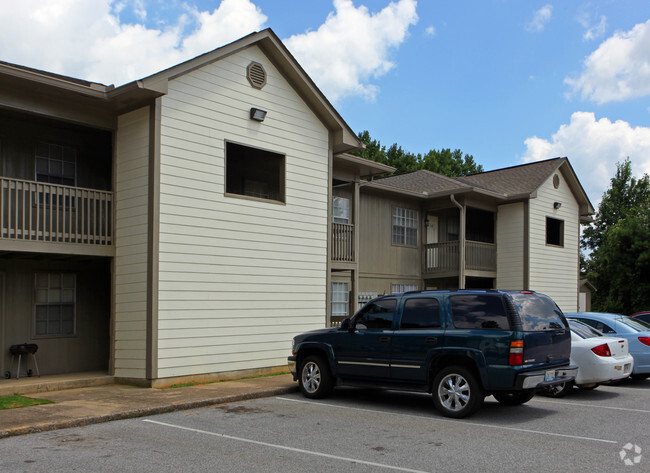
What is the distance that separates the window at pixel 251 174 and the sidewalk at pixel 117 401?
5909mm

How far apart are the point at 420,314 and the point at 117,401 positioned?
5.21 metres

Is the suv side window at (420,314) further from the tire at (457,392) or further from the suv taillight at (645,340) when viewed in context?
the suv taillight at (645,340)

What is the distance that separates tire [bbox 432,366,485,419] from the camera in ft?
30.1

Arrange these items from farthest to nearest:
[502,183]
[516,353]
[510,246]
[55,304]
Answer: [502,183], [510,246], [55,304], [516,353]

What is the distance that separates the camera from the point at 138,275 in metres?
12.6

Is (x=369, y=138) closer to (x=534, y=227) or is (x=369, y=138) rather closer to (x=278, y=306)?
(x=534, y=227)

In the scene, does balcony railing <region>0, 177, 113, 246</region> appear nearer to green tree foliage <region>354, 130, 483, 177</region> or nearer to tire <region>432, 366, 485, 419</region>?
tire <region>432, 366, 485, 419</region>

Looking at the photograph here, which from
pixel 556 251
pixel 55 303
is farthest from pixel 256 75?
pixel 556 251

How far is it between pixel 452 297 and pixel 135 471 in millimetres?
5317

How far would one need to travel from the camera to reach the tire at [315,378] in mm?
11070

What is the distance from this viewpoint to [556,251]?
82.5 feet

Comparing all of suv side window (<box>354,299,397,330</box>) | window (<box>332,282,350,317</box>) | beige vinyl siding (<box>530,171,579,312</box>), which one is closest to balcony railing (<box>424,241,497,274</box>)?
beige vinyl siding (<box>530,171,579,312</box>)

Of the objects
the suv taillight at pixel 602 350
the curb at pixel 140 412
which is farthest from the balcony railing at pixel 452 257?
the curb at pixel 140 412

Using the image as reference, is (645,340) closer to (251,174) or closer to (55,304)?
(251,174)
